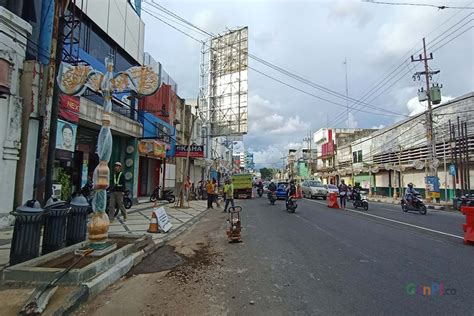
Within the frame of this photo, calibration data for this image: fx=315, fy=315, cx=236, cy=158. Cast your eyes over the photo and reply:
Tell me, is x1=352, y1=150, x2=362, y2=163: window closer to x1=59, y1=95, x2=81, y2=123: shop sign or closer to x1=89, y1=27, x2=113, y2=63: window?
x1=89, y1=27, x2=113, y2=63: window

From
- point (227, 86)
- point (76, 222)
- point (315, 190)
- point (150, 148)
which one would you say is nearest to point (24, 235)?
point (76, 222)

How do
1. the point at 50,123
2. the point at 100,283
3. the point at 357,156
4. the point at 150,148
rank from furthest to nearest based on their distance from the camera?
A: the point at 357,156
the point at 150,148
the point at 50,123
the point at 100,283

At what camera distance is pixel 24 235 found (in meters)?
5.26

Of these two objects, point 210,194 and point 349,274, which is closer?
point 349,274

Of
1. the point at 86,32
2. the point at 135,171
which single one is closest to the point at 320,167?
the point at 135,171

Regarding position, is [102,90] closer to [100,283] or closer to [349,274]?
[100,283]

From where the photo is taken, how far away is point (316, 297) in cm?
446

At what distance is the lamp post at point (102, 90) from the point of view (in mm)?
6043

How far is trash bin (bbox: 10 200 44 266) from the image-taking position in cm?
521

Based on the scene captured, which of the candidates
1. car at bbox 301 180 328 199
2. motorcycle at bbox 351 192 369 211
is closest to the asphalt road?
motorcycle at bbox 351 192 369 211

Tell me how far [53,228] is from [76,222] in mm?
742

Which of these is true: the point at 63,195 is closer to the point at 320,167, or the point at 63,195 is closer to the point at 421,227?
the point at 421,227

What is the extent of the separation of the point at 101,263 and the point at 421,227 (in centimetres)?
1077

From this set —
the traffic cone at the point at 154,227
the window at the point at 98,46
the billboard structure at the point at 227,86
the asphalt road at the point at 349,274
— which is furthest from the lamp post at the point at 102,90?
the billboard structure at the point at 227,86
